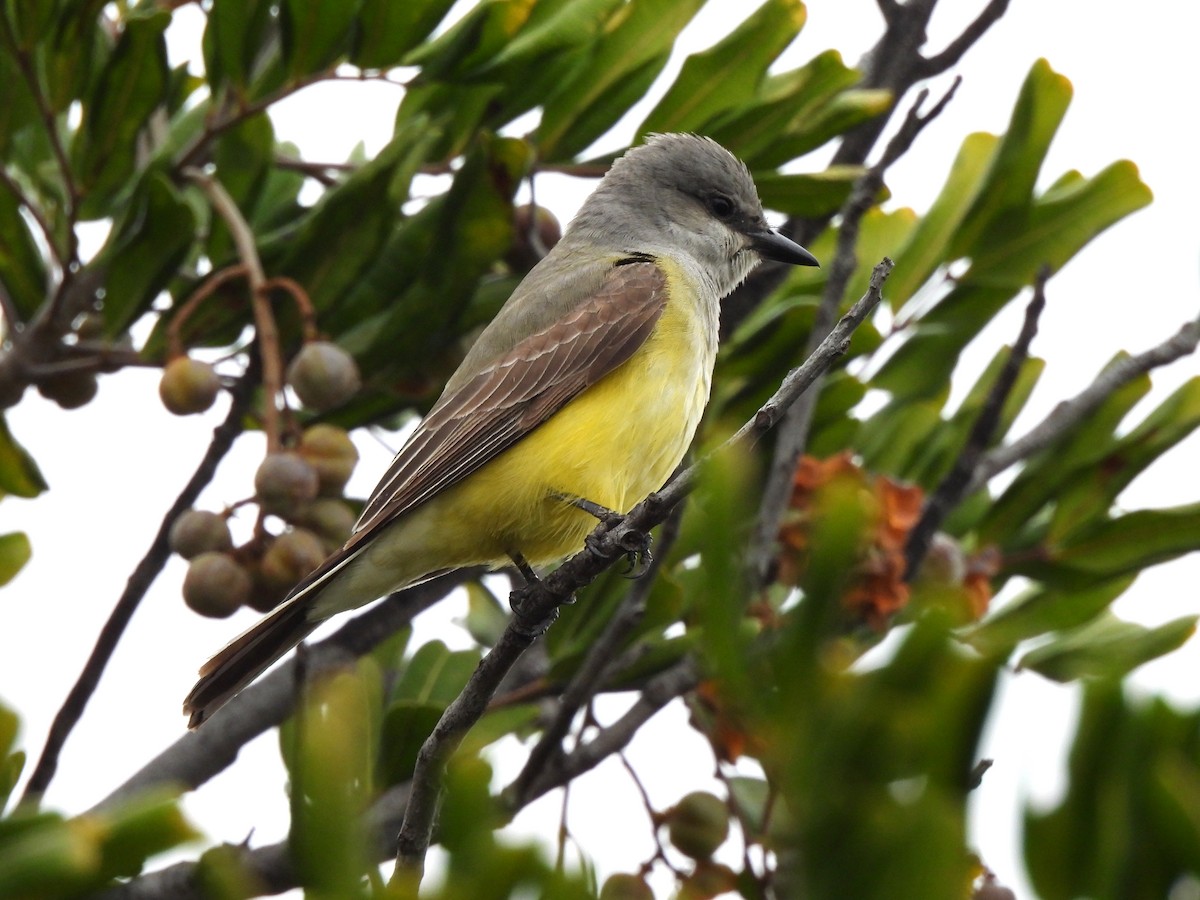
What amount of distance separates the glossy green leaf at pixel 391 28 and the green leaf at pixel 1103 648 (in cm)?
224

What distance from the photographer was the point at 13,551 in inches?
119

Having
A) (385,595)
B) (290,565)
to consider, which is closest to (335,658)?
(385,595)

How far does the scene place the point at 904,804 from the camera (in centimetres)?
104

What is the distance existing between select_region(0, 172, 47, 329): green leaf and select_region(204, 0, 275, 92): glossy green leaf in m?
0.60

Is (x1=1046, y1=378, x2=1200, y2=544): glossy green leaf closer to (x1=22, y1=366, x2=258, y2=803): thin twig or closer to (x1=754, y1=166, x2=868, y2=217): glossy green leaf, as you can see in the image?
(x1=754, y1=166, x2=868, y2=217): glossy green leaf

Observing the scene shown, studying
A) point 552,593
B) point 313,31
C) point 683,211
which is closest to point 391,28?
point 313,31

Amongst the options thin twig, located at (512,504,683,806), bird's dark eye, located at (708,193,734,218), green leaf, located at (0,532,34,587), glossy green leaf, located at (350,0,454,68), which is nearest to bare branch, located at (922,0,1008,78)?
bird's dark eye, located at (708,193,734,218)

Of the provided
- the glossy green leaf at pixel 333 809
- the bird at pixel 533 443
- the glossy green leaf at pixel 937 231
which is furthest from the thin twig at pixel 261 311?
the glossy green leaf at pixel 333 809

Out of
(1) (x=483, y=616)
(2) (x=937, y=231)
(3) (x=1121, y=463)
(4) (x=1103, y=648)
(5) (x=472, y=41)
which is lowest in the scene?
(4) (x=1103, y=648)

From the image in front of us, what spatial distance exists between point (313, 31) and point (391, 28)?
193mm

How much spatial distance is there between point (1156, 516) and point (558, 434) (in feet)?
5.10

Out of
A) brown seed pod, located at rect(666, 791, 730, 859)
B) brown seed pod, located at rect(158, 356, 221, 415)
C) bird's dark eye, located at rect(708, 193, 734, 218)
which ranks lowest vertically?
brown seed pod, located at rect(666, 791, 730, 859)

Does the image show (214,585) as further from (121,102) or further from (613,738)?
(121,102)

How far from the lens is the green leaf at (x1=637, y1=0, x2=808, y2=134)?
409cm
